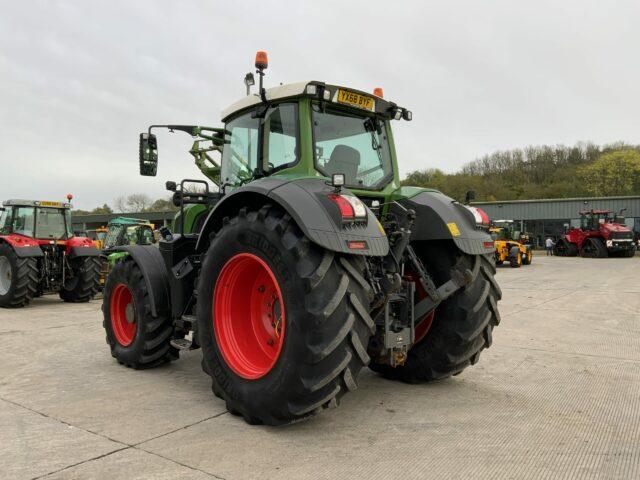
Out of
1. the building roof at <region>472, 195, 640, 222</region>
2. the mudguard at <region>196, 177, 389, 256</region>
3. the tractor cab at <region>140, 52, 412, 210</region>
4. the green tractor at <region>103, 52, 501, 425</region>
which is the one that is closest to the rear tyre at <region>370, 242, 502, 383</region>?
the green tractor at <region>103, 52, 501, 425</region>

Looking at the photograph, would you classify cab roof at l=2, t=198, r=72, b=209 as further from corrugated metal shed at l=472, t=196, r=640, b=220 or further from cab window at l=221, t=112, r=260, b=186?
corrugated metal shed at l=472, t=196, r=640, b=220

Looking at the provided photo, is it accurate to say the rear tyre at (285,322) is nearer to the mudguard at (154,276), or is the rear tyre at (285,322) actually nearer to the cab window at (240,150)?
the cab window at (240,150)

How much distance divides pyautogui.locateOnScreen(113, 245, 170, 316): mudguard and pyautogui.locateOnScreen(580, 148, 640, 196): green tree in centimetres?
5584

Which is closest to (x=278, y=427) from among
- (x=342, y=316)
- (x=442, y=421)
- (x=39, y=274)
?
(x=342, y=316)

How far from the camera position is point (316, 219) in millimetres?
3162

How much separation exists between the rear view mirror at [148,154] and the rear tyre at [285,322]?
142 cm

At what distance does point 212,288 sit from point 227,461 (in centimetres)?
133

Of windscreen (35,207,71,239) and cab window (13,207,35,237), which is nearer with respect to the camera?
cab window (13,207,35,237)

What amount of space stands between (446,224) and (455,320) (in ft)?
2.55

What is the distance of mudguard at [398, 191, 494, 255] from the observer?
402cm

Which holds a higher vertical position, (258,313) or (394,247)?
(394,247)

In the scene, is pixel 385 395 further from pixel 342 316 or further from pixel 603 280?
pixel 603 280

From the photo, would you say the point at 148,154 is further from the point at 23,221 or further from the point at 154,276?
the point at 23,221

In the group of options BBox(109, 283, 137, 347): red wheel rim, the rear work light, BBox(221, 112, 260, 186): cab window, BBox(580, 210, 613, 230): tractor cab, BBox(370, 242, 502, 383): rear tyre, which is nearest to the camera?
the rear work light
